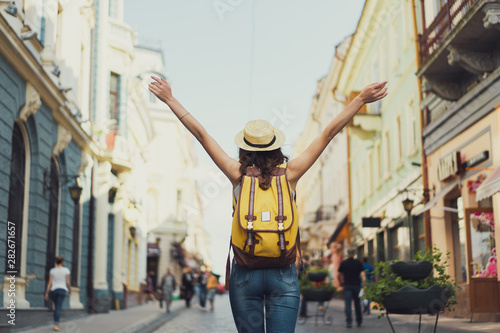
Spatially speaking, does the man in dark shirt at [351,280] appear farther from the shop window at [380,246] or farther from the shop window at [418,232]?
the shop window at [380,246]

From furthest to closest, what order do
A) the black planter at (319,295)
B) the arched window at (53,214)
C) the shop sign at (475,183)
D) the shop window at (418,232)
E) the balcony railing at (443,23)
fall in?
the shop window at (418,232)
the arched window at (53,214)
the black planter at (319,295)
the balcony railing at (443,23)
the shop sign at (475,183)

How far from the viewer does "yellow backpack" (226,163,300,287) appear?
3424 millimetres

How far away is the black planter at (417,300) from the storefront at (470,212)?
5.63 meters

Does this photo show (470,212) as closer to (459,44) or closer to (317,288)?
(459,44)

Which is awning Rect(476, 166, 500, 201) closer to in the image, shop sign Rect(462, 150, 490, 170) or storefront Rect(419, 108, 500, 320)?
storefront Rect(419, 108, 500, 320)

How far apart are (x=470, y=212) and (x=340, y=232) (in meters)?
22.6

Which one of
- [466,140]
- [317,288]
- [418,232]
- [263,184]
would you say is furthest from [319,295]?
[263,184]

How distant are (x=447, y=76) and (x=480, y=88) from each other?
237 cm

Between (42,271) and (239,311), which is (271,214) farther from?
(42,271)

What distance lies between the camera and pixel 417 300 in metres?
7.13

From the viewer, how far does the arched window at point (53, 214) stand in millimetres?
18188

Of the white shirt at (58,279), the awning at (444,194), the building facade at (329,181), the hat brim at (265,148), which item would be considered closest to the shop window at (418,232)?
the awning at (444,194)

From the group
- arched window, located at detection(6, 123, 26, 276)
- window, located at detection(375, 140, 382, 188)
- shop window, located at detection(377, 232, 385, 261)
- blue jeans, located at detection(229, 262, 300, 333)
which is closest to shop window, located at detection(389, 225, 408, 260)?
shop window, located at detection(377, 232, 385, 261)

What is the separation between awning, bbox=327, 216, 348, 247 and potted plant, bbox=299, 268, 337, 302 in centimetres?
2004
